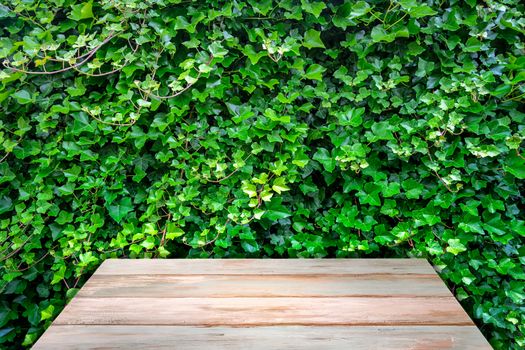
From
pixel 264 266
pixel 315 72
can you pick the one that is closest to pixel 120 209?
pixel 264 266

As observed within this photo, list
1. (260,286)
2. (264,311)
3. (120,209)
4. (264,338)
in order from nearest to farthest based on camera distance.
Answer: (264,338) < (264,311) < (260,286) < (120,209)

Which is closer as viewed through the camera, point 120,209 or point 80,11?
point 80,11

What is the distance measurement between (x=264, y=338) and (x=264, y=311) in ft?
0.37

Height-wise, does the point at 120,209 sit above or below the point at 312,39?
below

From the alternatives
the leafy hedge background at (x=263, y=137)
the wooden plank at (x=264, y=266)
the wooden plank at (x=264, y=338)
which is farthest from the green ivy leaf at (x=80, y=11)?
the wooden plank at (x=264, y=338)

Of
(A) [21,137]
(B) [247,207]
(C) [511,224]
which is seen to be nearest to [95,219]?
(A) [21,137]

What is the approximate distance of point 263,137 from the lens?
4.65 ft

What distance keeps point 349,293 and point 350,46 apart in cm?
91

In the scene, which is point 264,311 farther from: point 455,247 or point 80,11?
point 80,11

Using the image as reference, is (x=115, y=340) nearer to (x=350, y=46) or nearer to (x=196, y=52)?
(x=196, y=52)

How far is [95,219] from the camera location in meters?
1.45

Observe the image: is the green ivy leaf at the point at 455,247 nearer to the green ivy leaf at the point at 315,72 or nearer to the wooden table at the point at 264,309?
the wooden table at the point at 264,309

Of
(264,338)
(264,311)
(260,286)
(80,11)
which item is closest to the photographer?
(264,338)


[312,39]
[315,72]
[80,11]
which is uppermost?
[80,11]
